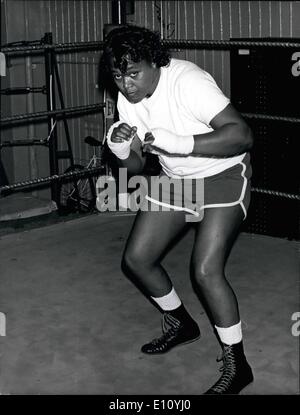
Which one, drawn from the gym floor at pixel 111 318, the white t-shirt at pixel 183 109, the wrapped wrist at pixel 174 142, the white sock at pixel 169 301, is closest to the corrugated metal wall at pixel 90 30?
the gym floor at pixel 111 318

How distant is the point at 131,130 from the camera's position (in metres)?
2.87

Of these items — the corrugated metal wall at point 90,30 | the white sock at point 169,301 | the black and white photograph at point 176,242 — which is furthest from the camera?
the corrugated metal wall at point 90,30

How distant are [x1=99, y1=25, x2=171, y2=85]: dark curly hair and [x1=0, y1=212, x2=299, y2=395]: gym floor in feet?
3.97

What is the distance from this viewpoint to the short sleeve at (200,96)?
2668 mm

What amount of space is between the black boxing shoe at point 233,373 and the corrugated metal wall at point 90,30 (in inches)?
110

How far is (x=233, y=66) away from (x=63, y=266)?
1.67 meters

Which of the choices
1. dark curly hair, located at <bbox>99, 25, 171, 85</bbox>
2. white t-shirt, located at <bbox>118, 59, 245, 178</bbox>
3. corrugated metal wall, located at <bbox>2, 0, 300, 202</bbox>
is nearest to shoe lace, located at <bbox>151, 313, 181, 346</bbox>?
white t-shirt, located at <bbox>118, 59, 245, 178</bbox>

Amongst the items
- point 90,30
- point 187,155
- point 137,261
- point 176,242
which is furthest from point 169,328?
point 90,30

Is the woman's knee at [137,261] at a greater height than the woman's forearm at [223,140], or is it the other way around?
the woman's forearm at [223,140]

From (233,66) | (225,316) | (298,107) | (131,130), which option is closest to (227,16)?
(233,66)

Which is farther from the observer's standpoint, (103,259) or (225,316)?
(103,259)

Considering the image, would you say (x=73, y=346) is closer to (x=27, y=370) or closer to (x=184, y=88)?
(x=27, y=370)

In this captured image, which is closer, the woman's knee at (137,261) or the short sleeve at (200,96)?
the short sleeve at (200,96)

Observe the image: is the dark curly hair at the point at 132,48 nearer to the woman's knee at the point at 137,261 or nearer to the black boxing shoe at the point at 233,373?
the woman's knee at the point at 137,261
